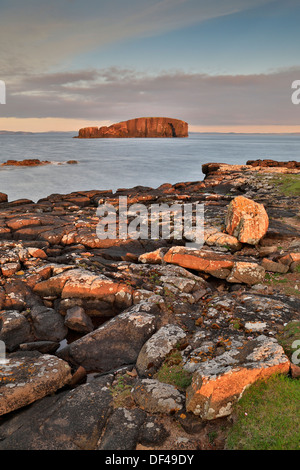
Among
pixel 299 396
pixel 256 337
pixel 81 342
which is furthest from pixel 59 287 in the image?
pixel 299 396

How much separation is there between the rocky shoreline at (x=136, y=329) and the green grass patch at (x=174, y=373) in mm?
42

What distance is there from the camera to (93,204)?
33062 mm

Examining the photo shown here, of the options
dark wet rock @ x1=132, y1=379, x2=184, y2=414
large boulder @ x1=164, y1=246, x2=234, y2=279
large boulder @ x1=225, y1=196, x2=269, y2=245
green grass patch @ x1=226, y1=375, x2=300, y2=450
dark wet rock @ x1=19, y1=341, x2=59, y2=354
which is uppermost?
large boulder @ x1=225, y1=196, x2=269, y2=245

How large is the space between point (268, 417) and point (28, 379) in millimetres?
6001

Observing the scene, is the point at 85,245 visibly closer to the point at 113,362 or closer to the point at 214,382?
the point at 113,362

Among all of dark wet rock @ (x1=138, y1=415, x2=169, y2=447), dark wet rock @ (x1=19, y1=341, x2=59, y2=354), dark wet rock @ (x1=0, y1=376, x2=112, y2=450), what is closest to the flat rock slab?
dark wet rock @ (x1=0, y1=376, x2=112, y2=450)

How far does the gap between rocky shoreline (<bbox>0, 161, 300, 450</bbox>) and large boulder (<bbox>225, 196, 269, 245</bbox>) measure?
62mm

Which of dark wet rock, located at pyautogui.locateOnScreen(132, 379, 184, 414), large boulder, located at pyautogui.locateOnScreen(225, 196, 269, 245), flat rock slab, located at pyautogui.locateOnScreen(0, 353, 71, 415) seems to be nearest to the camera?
dark wet rock, located at pyautogui.locateOnScreen(132, 379, 184, 414)

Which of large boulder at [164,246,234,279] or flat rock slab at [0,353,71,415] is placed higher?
large boulder at [164,246,234,279]

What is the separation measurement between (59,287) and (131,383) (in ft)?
21.6

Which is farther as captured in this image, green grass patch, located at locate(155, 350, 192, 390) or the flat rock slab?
green grass patch, located at locate(155, 350, 192, 390)

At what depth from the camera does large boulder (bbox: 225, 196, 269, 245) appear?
56.9 feet

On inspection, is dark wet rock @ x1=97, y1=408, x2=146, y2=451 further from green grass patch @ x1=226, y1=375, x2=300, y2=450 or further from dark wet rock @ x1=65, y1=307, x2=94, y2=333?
dark wet rock @ x1=65, y1=307, x2=94, y2=333

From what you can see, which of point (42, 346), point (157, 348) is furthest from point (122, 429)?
point (42, 346)
